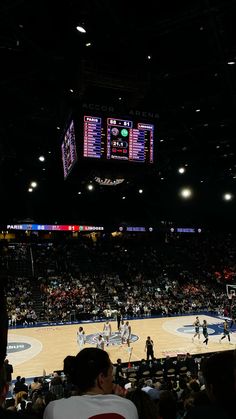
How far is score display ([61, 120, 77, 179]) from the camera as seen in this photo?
10.1 m

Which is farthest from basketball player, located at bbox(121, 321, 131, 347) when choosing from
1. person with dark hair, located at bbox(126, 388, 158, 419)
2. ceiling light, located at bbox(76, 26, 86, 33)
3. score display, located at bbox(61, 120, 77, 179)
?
person with dark hair, located at bbox(126, 388, 158, 419)

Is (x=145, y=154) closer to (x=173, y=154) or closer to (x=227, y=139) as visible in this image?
(x=227, y=139)

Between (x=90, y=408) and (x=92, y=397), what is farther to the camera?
(x=92, y=397)

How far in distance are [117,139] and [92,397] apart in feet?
28.2

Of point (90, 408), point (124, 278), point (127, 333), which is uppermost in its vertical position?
point (90, 408)

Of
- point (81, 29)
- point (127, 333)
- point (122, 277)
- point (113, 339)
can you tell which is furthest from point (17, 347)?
point (122, 277)

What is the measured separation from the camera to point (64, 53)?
422 inches

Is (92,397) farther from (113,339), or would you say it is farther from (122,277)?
(122,277)

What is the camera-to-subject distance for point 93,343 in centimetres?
2112

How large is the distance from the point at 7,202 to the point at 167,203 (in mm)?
16567

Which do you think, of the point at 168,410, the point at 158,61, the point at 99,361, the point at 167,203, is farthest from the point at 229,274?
the point at 99,361

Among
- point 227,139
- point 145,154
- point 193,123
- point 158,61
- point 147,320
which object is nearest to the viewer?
point 145,154

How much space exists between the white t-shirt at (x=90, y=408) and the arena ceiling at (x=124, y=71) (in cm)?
876

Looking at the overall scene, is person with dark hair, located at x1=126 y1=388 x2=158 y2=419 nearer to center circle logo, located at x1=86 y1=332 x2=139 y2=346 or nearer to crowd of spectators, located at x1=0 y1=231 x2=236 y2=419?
center circle logo, located at x1=86 y1=332 x2=139 y2=346
